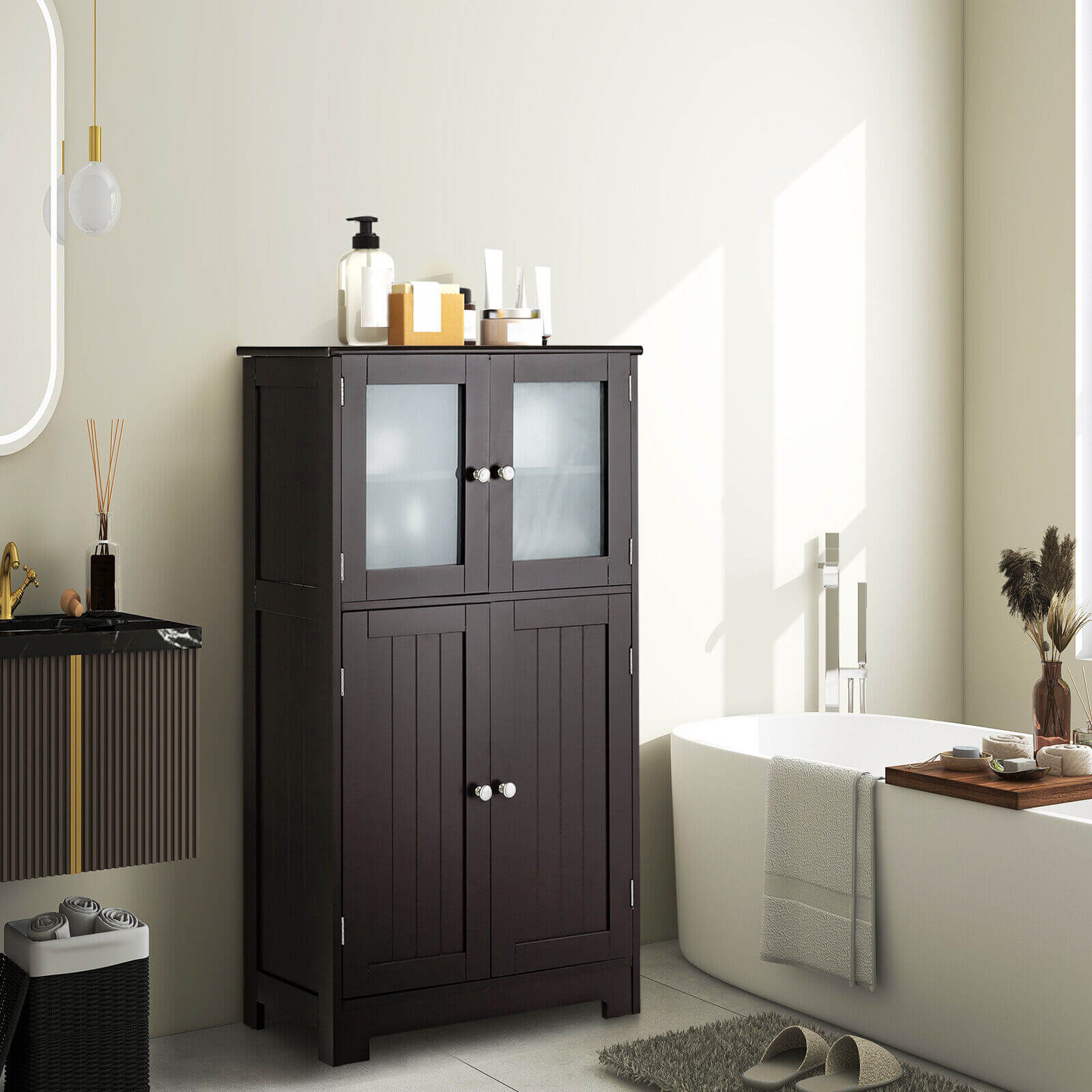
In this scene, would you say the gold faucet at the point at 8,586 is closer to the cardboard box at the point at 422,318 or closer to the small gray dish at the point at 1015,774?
the cardboard box at the point at 422,318

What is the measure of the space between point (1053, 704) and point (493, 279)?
154 centimetres

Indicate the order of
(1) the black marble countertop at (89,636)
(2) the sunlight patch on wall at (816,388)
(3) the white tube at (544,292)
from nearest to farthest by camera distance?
(1) the black marble countertop at (89,636) < (3) the white tube at (544,292) < (2) the sunlight patch on wall at (816,388)

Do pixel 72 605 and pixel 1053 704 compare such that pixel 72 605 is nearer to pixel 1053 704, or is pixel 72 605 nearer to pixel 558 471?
pixel 558 471

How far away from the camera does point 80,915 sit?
287 centimetres

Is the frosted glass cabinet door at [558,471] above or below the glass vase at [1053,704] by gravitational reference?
above

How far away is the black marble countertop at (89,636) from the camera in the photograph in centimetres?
272

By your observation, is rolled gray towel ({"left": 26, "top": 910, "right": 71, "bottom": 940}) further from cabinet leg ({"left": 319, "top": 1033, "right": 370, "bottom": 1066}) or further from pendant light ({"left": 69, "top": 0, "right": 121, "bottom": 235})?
pendant light ({"left": 69, "top": 0, "right": 121, "bottom": 235})

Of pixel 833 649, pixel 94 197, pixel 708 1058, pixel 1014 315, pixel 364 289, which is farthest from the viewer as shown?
pixel 1014 315

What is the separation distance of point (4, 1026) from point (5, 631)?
694 mm

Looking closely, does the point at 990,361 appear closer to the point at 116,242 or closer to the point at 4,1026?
the point at 116,242

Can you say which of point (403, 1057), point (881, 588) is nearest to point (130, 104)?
point (403, 1057)

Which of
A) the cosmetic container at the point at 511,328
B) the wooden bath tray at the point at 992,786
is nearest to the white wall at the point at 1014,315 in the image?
the wooden bath tray at the point at 992,786

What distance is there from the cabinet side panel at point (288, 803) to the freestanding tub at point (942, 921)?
100 centimetres

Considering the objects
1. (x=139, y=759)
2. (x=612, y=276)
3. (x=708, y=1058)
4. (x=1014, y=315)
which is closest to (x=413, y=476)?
(x=139, y=759)
